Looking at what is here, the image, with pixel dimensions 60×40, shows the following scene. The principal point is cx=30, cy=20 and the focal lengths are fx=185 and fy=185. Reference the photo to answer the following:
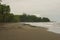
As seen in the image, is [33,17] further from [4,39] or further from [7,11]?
[4,39]

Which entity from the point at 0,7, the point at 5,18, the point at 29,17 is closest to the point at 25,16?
the point at 29,17

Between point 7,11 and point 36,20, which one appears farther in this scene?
point 36,20

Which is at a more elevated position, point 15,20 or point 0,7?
point 0,7

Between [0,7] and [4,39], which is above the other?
[0,7]

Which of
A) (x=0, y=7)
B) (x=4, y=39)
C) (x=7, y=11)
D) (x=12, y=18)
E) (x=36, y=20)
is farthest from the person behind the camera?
(x=36, y=20)

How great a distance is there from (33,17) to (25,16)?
5795mm

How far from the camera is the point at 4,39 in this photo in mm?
13664

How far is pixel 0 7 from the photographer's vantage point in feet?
167

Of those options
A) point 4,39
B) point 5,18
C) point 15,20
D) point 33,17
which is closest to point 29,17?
point 33,17

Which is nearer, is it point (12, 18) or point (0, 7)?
point (0, 7)

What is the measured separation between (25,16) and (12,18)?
29292mm

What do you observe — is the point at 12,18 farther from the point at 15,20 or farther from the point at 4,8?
the point at 4,8

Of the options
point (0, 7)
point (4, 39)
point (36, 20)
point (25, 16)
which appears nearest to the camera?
point (4, 39)

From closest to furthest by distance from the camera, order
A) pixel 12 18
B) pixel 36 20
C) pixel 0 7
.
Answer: pixel 0 7 < pixel 12 18 < pixel 36 20
